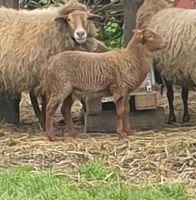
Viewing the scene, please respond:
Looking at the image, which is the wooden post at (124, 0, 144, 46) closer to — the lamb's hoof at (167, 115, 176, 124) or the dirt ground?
the lamb's hoof at (167, 115, 176, 124)

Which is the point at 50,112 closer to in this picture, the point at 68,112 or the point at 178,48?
the point at 68,112

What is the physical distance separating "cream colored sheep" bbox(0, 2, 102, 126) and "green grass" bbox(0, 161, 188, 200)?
A: 220cm

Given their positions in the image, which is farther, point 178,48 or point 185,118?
point 185,118

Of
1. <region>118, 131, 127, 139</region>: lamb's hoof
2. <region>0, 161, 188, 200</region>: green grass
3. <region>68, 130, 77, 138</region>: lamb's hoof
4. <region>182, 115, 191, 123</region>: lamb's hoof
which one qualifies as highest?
<region>0, 161, 188, 200</region>: green grass

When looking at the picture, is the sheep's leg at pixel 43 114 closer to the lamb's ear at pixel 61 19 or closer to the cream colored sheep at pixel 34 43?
the cream colored sheep at pixel 34 43

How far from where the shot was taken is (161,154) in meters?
7.75

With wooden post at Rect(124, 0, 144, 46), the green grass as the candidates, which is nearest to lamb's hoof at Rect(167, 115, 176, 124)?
wooden post at Rect(124, 0, 144, 46)

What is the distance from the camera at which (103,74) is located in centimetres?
833

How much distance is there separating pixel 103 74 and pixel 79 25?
27.4 inches

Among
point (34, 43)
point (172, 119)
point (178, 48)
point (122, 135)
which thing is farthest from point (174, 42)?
point (34, 43)

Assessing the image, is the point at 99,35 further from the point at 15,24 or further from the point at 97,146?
the point at 97,146

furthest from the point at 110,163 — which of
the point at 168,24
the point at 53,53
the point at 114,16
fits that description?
the point at 114,16

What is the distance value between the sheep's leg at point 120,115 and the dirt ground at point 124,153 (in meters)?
0.09

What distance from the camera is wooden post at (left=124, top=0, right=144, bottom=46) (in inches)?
389
